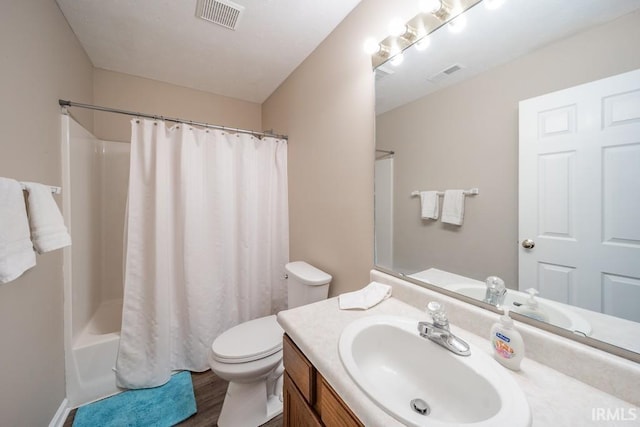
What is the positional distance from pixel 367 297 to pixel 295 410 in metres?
0.49

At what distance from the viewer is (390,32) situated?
3.54 ft

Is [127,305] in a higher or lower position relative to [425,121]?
lower

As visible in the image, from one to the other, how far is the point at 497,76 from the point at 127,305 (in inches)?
90.9

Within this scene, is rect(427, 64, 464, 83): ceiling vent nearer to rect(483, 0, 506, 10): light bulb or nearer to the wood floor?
rect(483, 0, 506, 10): light bulb

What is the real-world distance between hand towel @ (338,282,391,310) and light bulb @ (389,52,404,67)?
1.07 metres

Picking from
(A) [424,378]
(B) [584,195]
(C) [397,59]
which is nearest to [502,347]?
(A) [424,378]

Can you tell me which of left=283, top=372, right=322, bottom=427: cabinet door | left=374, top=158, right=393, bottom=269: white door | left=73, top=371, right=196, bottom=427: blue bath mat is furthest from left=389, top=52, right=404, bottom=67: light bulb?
left=73, top=371, right=196, bottom=427: blue bath mat

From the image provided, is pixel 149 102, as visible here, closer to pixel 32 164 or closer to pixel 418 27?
pixel 32 164

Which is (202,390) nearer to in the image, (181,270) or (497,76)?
(181,270)

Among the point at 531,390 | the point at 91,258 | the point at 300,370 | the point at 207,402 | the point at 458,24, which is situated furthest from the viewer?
the point at 91,258

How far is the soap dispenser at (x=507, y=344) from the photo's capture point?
0.60 m

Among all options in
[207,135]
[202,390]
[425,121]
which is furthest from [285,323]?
[207,135]

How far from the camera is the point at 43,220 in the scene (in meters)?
0.98

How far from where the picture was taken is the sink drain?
2.11 ft
